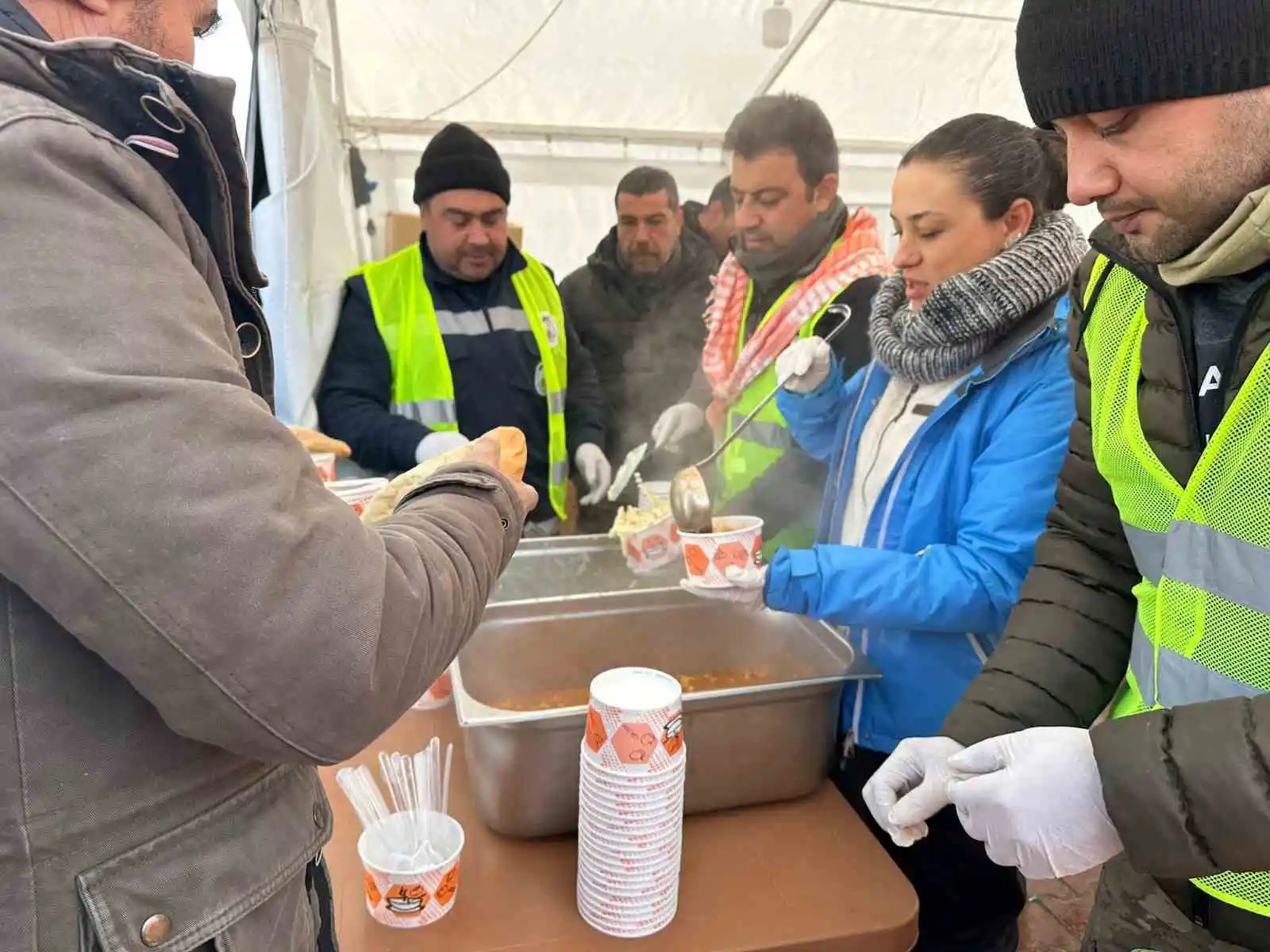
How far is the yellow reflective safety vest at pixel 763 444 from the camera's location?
1741mm

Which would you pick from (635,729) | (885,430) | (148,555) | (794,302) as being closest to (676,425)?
(794,302)

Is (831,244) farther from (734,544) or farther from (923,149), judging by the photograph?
(734,544)

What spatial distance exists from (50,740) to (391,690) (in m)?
0.21

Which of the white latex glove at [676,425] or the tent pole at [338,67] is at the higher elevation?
the tent pole at [338,67]

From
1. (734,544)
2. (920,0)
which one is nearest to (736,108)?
(920,0)

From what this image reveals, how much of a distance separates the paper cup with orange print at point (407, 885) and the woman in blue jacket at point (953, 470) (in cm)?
55

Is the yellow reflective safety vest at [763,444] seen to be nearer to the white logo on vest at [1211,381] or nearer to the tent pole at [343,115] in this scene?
the white logo on vest at [1211,381]

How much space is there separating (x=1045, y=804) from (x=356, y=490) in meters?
0.97

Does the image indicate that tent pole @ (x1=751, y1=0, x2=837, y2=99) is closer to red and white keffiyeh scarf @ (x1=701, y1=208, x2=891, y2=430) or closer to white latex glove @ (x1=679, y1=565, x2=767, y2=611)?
red and white keffiyeh scarf @ (x1=701, y1=208, x2=891, y2=430)

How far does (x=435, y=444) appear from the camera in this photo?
80.9 inches

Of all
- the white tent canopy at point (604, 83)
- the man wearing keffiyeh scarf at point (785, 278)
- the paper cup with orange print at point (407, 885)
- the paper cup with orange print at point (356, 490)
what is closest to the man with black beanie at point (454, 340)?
the white tent canopy at point (604, 83)

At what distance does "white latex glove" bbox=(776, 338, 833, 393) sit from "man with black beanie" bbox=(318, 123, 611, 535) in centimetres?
89

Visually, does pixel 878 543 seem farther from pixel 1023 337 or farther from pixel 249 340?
pixel 249 340

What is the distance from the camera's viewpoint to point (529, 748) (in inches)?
38.4
